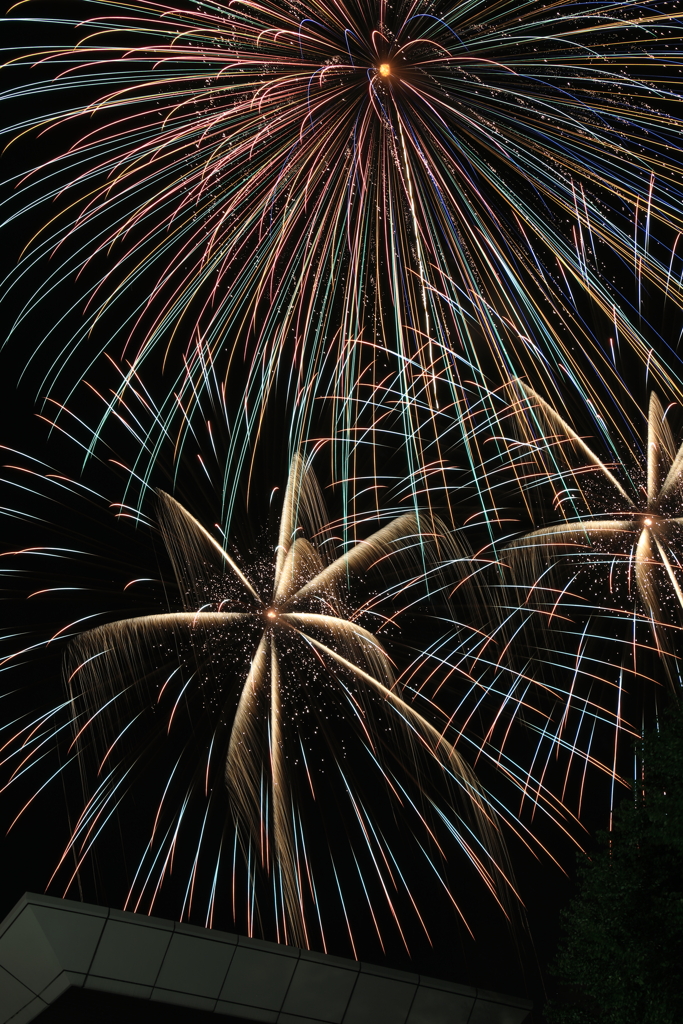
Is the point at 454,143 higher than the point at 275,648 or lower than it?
higher

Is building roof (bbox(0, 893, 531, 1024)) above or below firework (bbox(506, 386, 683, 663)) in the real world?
below

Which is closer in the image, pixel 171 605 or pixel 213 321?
pixel 213 321

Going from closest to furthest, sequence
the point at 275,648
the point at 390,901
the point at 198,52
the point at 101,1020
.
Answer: the point at 198,52 < the point at 101,1020 < the point at 390,901 < the point at 275,648

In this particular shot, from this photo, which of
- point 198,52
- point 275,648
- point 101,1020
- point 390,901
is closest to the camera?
point 198,52

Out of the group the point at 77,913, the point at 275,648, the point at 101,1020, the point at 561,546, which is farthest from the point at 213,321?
the point at 101,1020

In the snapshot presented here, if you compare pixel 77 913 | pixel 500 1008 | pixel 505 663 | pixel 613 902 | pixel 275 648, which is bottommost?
pixel 500 1008

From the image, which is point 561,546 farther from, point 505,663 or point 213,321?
point 213,321

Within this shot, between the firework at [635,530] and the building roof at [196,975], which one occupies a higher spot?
the firework at [635,530]
